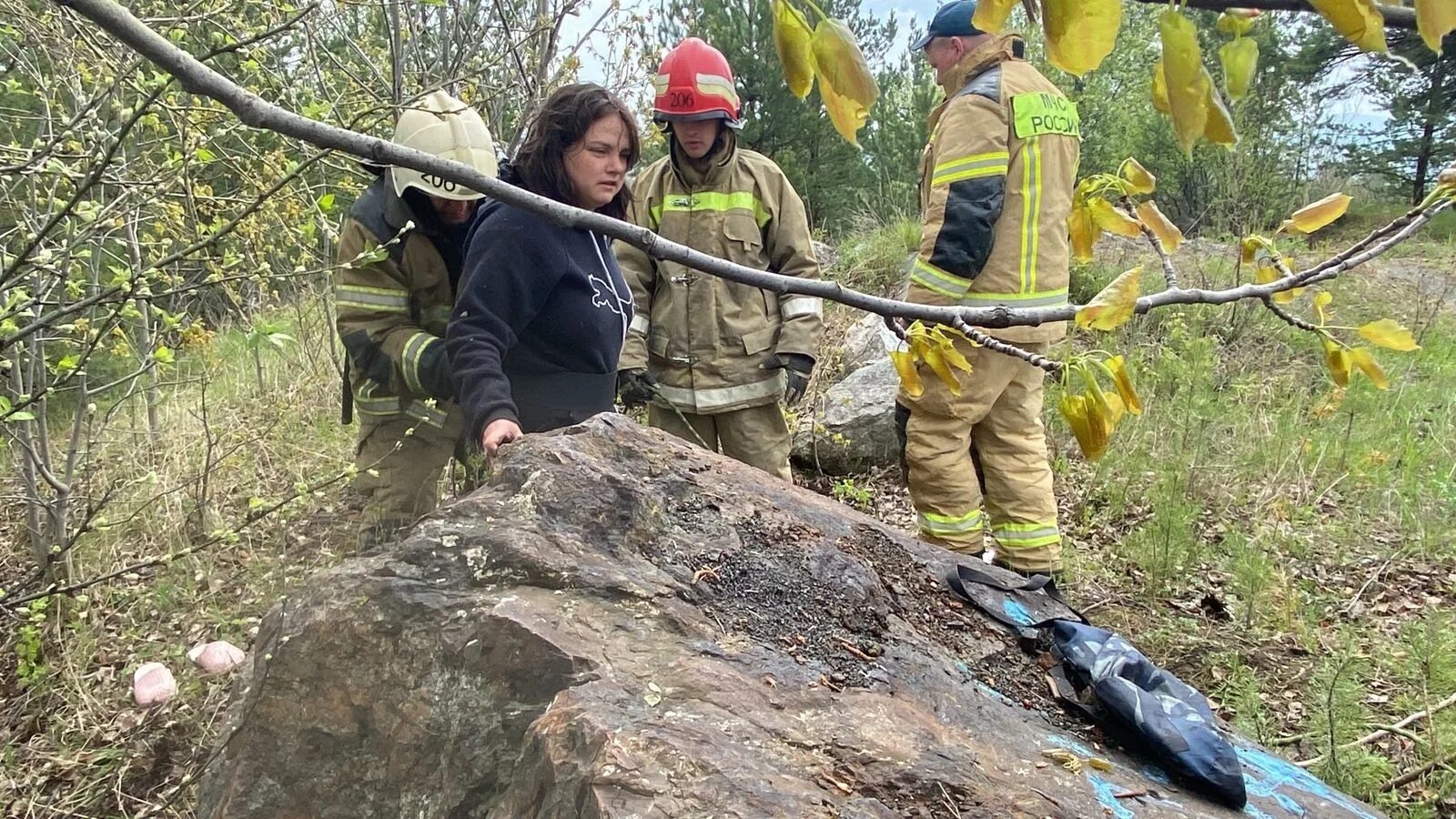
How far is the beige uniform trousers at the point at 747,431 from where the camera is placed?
12.2 feet

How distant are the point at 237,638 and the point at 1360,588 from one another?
14.6ft

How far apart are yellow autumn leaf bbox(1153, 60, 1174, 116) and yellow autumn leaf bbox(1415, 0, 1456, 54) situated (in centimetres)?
13

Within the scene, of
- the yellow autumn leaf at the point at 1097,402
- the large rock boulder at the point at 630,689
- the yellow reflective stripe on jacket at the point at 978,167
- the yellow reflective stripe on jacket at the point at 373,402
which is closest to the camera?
the yellow autumn leaf at the point at 1097,402

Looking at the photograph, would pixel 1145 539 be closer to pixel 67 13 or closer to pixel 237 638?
pixel 237 638

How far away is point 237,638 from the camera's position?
308 cm

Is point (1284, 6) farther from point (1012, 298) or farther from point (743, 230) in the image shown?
point (743, 230)

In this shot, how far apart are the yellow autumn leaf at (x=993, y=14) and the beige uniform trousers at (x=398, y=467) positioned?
2.67m

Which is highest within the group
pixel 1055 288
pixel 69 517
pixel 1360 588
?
pixel 1055 288

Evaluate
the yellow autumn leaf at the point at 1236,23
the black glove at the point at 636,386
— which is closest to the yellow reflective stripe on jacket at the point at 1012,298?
the black glove at the point at 636,386

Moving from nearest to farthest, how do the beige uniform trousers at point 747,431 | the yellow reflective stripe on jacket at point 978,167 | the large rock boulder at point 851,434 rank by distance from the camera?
the yellow reflective stripe on jacket at point 978,167
the beige uniform trousers at point 747,431
the large rock boulder at point 851,434

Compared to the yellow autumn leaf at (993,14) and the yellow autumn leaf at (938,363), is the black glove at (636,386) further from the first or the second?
the yellow autumn leaf at (993,14)

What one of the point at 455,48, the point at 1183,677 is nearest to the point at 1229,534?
the point at 1183,677

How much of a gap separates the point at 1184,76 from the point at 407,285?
8.52ft

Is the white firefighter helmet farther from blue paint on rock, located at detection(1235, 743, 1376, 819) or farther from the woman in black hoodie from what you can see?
blue paint on rock, located at detection(1235, 743, 1376, 819)
